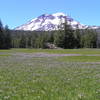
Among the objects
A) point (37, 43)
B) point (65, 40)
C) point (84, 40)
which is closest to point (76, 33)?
point (84, 40)

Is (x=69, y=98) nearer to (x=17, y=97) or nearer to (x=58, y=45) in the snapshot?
(x=17, y=97)

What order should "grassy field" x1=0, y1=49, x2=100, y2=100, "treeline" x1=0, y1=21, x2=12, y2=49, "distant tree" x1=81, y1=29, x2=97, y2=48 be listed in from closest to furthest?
"grassy field" x1=0, y1=49, x2=100, y2=100, "treeline" x1=0, y1=21, x2=12, y2=49, "distant tree" x1=81, y1=29, x2=97, y2=48

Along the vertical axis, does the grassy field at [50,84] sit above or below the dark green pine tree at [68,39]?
below

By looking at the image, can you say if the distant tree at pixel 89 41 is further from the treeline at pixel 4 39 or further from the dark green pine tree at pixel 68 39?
the treeline at pixel 4 39

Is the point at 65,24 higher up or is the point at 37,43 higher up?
the point at 65,24

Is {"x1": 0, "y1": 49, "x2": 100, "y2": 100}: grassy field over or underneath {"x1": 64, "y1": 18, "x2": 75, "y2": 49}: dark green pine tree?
underneath

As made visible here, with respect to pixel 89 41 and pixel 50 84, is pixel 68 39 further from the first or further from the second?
pixel 50 84

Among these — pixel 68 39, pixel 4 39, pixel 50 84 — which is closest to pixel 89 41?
pixel 68 39

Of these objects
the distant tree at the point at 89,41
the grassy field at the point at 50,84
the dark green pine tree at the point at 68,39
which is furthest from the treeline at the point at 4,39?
the grassy field at the point at 50,84

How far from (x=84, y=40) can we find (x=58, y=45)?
108 ft

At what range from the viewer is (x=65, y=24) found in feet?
522

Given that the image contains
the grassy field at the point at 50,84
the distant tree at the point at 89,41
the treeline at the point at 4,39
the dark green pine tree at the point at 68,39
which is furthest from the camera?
the distant tree at the point at 89,41

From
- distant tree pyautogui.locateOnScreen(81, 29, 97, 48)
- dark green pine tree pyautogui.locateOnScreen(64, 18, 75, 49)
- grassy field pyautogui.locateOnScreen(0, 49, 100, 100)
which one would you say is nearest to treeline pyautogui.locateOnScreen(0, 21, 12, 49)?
dark green pine tree pyautogui.locateOnScreen(64, 18, 75, 49)

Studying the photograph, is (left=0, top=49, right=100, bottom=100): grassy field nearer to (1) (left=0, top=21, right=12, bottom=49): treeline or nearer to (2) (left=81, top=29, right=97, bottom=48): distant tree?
(1) (left=0, top=21, right=12, bottom=49): treeline
